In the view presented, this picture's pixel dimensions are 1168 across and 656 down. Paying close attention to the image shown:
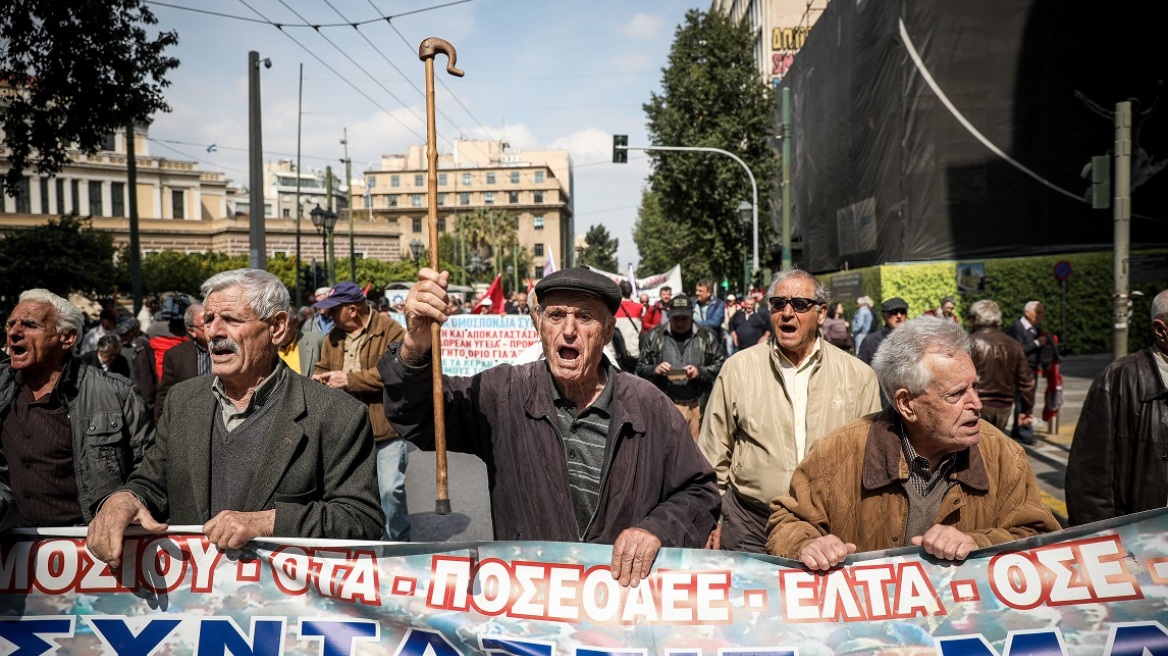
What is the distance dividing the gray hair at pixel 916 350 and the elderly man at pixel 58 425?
3.05 m

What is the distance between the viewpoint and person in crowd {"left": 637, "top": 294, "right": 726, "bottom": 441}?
7.67 metres

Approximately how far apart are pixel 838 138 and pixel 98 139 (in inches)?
857

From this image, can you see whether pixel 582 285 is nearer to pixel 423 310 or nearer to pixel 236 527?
pixel 423 310

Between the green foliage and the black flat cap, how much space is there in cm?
2708

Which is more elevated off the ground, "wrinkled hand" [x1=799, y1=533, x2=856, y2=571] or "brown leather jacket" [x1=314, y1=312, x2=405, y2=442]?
"brown leather jacket" [x1=314, y1=312, x2=405, y2=442]

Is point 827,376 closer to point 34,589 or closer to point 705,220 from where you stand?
point 34,589

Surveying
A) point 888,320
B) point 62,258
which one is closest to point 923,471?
point 888,320

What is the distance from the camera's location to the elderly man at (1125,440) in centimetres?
352

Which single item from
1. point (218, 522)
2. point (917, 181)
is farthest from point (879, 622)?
point (917, 181)

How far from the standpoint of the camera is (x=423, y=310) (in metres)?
2.49

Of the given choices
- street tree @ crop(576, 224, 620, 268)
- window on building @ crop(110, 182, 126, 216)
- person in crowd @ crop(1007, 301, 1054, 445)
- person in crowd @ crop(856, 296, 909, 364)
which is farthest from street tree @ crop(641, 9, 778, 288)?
street tree @ crop(576, 224, 620, 268)

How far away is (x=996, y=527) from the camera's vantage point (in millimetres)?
2650

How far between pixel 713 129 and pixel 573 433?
3652cm

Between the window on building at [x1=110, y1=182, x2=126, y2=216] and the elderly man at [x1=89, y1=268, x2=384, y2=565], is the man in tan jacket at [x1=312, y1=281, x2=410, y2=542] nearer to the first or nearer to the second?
the elderly man at [x1=89, y1=268, x2=384, y2=565]
